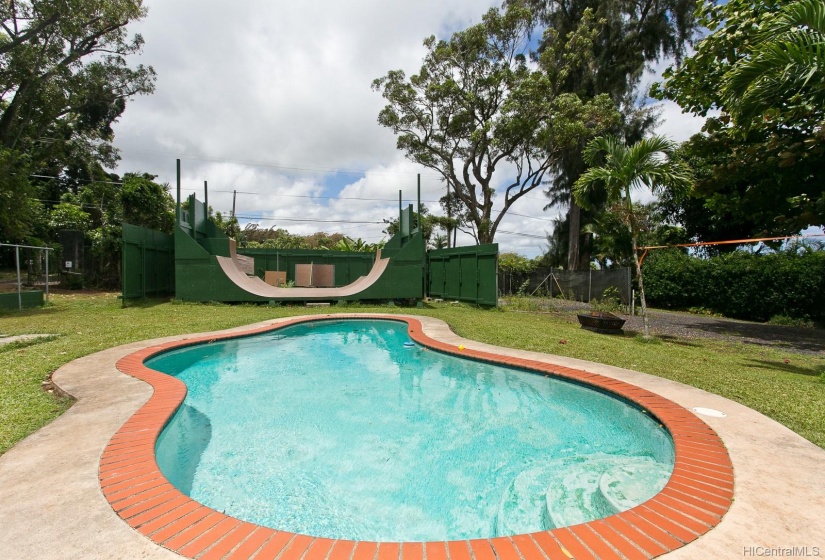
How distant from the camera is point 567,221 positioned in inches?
995

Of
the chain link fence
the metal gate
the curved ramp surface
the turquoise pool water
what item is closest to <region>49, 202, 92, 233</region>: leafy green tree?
the curved ramp surface

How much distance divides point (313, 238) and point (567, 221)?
87.5 feet

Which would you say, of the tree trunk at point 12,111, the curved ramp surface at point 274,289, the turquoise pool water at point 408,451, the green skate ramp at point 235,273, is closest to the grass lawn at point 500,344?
the green skate ramp at point 235,273

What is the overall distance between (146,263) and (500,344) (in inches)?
456

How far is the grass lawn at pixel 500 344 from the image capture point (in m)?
3.47

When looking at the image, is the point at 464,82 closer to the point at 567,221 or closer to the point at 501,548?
the point at 567,221

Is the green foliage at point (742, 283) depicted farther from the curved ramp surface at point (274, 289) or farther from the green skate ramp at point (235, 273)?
the curved ramp surface at point (274, 289)

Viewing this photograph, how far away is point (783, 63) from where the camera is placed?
17.4ft

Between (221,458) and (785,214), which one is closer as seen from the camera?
(221,458)

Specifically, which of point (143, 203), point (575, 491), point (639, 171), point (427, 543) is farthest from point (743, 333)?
point (143, 203)

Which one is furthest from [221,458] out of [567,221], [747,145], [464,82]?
[567,221]

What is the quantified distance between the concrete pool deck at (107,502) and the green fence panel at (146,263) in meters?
9.54

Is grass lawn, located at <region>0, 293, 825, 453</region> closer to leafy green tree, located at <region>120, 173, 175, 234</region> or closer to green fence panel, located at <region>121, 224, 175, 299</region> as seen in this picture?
green fence panel, located at <region>121, 224, 175, 299</region>

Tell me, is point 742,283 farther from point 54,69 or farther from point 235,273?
point 54,69
